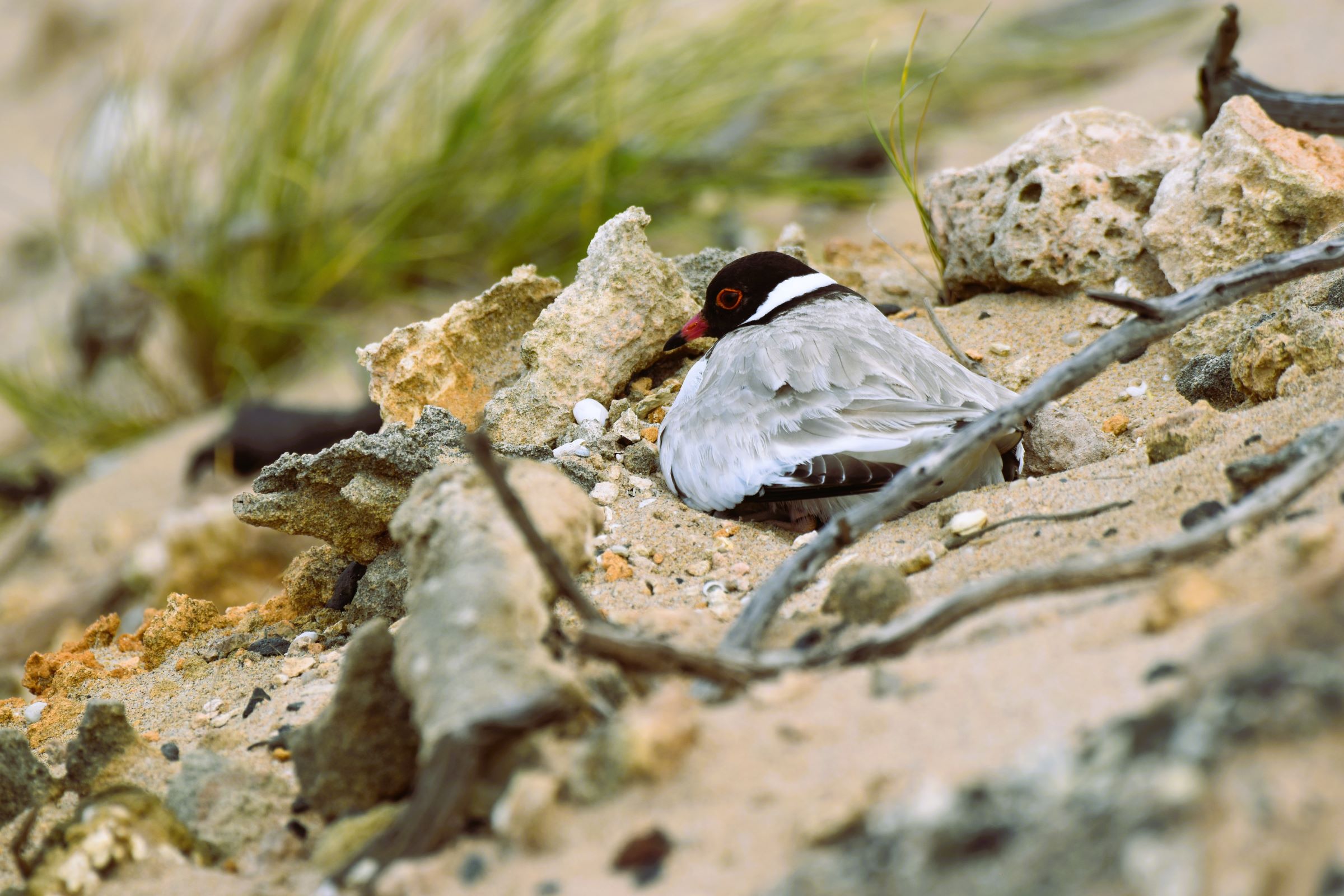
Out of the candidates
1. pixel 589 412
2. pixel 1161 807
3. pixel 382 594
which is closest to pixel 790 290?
pixel 589 412

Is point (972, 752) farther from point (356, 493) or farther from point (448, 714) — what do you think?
point (356, 493)

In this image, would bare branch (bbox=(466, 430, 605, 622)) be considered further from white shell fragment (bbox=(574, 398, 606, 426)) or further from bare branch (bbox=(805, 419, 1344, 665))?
white shell fragment (bbox=(574, 398, 606, 426))

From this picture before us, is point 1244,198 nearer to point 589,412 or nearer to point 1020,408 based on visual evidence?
point 1020,408

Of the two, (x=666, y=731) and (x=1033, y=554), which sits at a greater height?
(x=666, y=731)


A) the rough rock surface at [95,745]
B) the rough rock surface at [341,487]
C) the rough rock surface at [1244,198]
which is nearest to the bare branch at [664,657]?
the rough rock surface at [95,745]

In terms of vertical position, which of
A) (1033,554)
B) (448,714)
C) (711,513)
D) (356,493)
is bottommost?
(711,513)

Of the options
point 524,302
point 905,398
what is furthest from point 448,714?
point 524,302

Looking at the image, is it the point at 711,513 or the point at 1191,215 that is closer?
the point at 711,513
